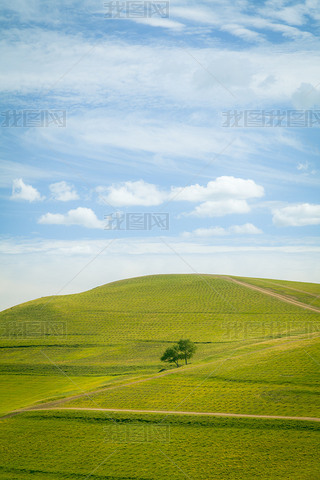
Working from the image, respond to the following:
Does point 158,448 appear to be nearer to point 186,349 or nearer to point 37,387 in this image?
point 186,349

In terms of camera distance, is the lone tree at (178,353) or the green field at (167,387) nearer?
the green field at (167,387)

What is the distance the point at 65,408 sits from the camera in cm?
5956

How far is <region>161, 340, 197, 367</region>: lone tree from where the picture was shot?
286 ft

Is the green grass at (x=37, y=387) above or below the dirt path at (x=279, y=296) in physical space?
below

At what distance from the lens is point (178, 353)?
89.8 meters

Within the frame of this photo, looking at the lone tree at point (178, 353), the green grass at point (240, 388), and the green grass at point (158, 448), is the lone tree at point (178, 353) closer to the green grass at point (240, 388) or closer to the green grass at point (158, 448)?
the green grass at point (240, 388)

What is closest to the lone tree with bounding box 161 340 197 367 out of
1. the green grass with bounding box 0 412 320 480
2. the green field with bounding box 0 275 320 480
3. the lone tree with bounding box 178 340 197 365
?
the lone tree with bounding box 178 340 197 365

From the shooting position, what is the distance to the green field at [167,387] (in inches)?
1783

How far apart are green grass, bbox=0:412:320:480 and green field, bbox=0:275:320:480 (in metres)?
0.13

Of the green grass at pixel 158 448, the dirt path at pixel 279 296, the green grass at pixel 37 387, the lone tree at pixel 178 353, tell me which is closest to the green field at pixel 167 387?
the green grass at pixel 158 448

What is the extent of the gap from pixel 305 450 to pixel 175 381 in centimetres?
2708

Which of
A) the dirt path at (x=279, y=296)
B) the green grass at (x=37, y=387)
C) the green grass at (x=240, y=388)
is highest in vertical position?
the dirt path at (x=279, y=296)

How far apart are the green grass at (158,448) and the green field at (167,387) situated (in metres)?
0.13

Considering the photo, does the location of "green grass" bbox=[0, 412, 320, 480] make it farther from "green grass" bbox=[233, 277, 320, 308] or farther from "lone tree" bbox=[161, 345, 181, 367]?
"green grass" bbox=[233, 277, 320, 308]
